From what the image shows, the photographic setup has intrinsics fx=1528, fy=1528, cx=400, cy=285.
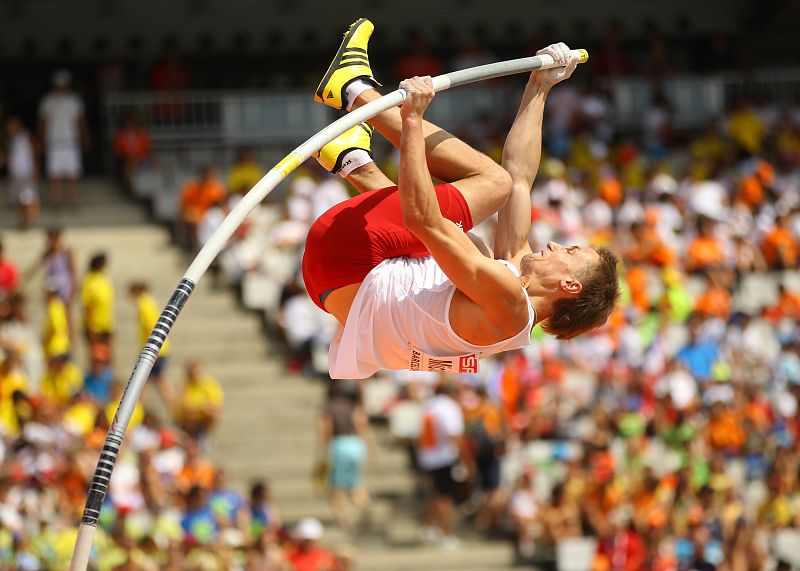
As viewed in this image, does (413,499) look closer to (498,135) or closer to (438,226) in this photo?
(498,135)

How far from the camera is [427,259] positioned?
6.11 m

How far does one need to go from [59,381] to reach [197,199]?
3671 millimetres

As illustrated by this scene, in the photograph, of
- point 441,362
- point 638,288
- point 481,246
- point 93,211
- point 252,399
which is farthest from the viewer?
point 93,211

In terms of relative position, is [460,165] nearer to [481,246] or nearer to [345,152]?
[481,246]

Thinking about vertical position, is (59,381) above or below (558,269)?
above

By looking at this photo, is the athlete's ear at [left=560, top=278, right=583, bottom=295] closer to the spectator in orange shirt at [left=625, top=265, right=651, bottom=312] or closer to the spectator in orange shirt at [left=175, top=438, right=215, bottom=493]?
the spectator in orange shirt at [left=175, top=438, right=215, bottom=493]

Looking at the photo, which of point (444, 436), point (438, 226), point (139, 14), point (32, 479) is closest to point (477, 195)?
point (438, 226)

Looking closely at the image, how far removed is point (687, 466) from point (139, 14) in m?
11.0

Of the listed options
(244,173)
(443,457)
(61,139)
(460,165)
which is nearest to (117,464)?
(443,457)

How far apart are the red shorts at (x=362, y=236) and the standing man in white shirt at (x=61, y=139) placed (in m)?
10.9

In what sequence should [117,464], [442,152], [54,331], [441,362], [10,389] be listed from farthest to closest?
[54,331] → [10,389] → [117,464] → [442,152] → [441,362]

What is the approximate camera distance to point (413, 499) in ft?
44.8

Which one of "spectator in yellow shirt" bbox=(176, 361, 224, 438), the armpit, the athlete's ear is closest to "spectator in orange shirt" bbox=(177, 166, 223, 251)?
"spectator in yellow shirt" bbox=(176, 361, 224, 438)

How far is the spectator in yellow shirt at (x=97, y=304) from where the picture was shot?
13.7 m
